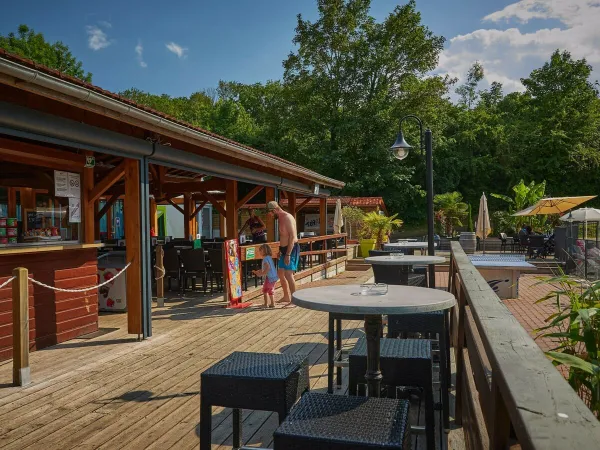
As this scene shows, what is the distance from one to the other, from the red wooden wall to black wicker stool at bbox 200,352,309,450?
355 centimetres

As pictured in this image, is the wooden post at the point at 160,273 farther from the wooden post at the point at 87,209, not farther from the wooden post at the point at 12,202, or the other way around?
the wooden post at the point at 12,202

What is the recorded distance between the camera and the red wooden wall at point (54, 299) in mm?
5168

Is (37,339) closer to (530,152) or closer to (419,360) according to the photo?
(419,360)

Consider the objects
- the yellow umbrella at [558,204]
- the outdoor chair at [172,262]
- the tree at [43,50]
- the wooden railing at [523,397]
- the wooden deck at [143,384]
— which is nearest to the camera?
the wooden railing at [523,397]

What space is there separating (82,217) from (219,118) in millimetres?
31526

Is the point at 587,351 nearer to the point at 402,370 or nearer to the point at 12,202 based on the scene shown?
the point at 402,370

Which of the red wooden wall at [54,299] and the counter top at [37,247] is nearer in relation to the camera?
the counter top at [37,247]

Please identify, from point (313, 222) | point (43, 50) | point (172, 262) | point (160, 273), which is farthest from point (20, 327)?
point (43, 50)

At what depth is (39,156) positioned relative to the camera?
5.85 m

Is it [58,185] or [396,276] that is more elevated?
[58,185]

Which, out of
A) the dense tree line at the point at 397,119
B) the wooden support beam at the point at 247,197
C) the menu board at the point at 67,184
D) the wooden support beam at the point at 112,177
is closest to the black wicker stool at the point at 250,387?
the wooden support beam at the point at 112,177

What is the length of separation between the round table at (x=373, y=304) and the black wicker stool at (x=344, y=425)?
40 centimetres

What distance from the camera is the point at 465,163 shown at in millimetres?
34219

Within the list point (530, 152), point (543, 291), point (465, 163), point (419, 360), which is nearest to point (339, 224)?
point (543, 291)
